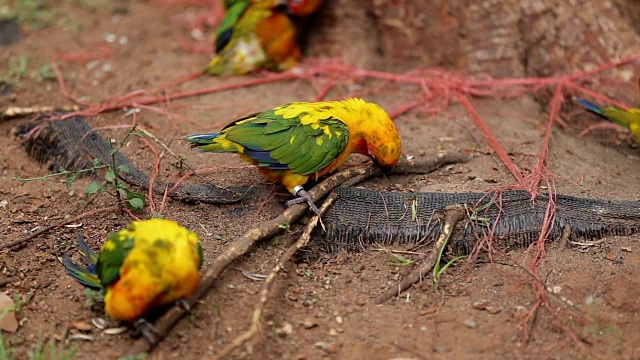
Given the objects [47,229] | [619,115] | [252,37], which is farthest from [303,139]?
[619,115]

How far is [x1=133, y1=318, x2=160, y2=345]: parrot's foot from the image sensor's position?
3.02 metres

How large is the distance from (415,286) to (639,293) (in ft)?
3.61

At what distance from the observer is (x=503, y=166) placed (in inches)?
173

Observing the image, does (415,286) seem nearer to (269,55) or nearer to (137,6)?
(269,55)

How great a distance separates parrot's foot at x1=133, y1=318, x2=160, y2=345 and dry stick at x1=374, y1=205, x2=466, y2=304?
110 cm

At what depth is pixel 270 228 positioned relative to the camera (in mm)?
3672

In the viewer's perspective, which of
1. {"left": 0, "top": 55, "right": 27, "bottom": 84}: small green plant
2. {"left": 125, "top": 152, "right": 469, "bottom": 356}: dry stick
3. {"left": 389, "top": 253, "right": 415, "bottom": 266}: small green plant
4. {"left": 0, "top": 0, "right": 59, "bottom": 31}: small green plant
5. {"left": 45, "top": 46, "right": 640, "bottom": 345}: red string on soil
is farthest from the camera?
{"left": 0, "top": 0, "right": 59, "bottom": 31}: small green plant

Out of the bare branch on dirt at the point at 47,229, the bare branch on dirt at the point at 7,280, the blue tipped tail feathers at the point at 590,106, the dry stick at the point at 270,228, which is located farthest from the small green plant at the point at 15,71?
the blue tipped tail feathers at the point at 590,106

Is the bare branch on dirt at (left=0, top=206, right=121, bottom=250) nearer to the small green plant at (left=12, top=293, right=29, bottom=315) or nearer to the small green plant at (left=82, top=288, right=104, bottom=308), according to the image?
the small green plant at (left=12, top=293, right=29, bottom=315)

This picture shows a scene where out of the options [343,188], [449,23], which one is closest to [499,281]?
[343,188]

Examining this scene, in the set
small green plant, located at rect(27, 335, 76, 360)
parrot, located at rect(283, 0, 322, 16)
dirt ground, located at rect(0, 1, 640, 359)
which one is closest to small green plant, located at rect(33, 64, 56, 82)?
dirt ground, located at rect(0, 1, 640, 359)

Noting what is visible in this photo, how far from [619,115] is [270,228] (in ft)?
8.86

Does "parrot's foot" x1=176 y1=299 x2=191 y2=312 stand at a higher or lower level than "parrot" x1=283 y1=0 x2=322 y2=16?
lower

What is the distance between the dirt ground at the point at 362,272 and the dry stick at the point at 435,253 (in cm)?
5
